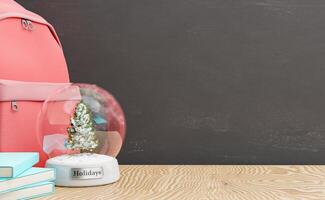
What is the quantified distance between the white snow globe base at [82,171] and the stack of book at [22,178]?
44 mm

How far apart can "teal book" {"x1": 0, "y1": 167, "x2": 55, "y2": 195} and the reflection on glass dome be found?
116mm

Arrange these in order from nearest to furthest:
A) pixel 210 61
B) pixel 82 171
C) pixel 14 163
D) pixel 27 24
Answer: pixel 14 163
pixel 82 171
pixel 27 24
pixel 210 61

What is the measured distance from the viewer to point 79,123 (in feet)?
2.83

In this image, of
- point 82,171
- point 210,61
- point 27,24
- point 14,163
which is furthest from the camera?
point 210,61

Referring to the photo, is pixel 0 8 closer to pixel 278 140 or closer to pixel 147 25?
pixel 147 25

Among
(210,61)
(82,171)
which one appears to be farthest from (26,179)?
(210,61)

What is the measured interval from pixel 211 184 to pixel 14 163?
33 centimetres

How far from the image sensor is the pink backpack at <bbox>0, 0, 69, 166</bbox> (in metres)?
0.85

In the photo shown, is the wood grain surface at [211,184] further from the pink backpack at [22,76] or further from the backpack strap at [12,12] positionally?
the backpack strap at [12,12]

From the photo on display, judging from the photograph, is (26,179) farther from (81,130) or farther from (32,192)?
(81,130)

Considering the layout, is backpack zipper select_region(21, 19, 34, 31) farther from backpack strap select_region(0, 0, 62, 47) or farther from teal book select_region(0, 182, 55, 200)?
teal book select_region(0, 182, 55, 200)

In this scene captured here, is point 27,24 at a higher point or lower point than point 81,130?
higher

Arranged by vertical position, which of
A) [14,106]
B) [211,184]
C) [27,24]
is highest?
[27,24]

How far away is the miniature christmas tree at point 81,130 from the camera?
2.83 feet
